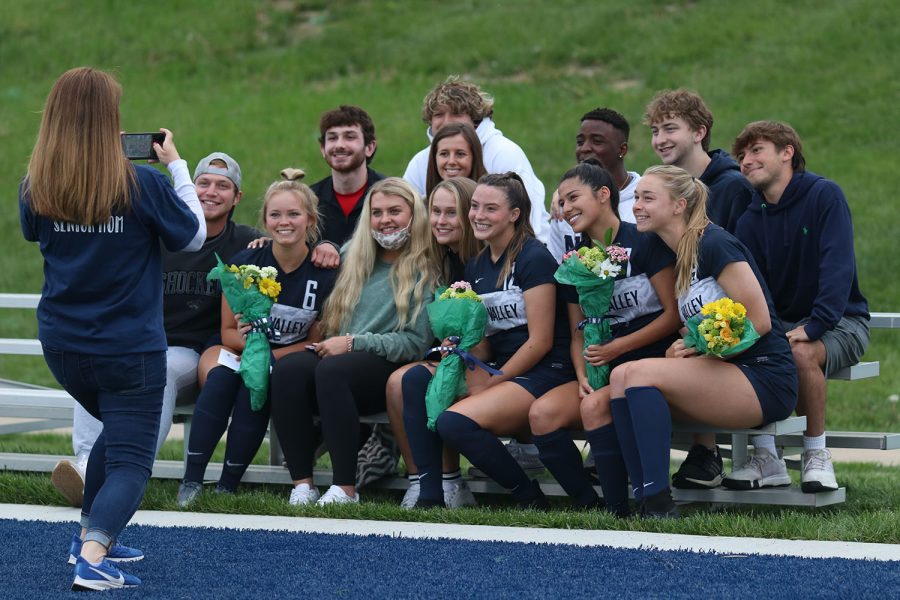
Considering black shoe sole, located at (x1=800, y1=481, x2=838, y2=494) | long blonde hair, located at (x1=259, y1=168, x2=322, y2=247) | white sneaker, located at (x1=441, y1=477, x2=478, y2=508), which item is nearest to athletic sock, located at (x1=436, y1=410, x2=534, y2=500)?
white sneaker, located at (x1=441, y1=477, x2=478, y2=508)

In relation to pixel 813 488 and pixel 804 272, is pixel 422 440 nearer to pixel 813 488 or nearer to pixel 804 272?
pixel 813 488

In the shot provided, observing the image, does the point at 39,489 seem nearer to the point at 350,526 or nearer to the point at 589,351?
the point at 350,526

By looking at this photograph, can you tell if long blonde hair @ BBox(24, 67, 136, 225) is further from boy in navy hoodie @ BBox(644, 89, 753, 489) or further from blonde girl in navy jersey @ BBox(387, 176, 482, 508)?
boy in navy hoodie @ BBox(644, 89, 753, 489)

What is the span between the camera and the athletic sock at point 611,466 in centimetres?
577

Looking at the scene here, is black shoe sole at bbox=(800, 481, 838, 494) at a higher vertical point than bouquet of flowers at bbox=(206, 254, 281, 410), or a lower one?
lower

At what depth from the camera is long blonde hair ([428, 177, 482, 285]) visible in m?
6.50

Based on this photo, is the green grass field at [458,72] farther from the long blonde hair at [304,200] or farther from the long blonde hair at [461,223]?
the long blonde hair at [304,200]

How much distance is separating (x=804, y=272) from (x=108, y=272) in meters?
3.25

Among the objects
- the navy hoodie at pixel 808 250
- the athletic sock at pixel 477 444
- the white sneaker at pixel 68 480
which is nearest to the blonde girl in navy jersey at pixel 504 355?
the athletic sock at pixel 477 444

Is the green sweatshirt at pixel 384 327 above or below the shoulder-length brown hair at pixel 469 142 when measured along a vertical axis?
below

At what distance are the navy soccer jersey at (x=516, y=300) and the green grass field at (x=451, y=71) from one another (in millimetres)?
6930

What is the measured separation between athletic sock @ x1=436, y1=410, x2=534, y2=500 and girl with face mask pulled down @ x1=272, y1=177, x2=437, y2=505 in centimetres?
55

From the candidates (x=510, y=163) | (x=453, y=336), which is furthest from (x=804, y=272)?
(x=510, y=163)

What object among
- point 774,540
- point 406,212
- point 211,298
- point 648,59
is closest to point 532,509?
point 774,540
